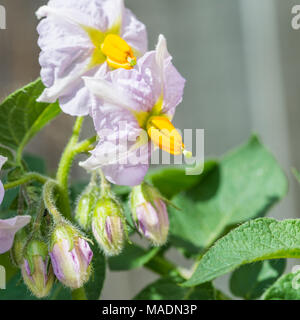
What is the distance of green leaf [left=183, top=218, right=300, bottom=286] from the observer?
51cm

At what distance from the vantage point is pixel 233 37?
9.86ft

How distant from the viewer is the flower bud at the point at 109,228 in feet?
2.17

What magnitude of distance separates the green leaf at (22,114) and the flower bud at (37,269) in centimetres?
16

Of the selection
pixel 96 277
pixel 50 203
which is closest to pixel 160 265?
pixel 96 277

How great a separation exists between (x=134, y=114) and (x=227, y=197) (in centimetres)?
36

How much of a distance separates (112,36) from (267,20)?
7.90 ft

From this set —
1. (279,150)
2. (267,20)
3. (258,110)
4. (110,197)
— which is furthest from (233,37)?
(110,197)

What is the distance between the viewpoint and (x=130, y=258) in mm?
876

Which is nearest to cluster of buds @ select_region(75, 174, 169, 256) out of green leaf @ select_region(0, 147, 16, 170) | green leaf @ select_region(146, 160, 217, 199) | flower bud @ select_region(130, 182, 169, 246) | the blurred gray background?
flower bud @ select_region(130, 182, 169, 246)

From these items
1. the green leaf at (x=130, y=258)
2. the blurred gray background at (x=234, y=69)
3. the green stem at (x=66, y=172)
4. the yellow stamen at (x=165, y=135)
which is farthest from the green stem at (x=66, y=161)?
the blurred gray background at (x=234, y=69)

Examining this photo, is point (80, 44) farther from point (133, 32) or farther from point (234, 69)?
point (234, 69)

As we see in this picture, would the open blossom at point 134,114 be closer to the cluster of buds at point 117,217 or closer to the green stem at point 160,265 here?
the cluster of buds at point 117,217

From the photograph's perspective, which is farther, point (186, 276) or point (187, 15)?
point (187, 15)
